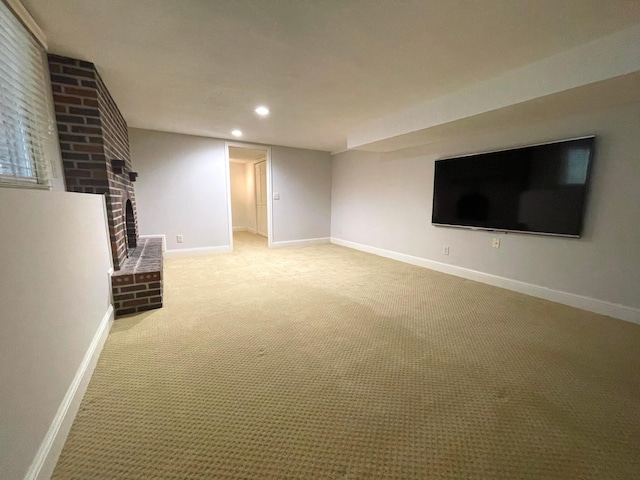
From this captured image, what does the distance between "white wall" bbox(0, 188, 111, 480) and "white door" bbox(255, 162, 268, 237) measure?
5033mm

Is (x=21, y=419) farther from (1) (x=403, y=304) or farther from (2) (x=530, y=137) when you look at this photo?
(2) (x=530, y=137)

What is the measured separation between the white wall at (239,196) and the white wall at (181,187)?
3.01 m

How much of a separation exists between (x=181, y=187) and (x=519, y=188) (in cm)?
478

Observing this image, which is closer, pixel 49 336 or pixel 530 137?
pixel 49 336

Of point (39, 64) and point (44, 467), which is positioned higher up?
point (39, 64)

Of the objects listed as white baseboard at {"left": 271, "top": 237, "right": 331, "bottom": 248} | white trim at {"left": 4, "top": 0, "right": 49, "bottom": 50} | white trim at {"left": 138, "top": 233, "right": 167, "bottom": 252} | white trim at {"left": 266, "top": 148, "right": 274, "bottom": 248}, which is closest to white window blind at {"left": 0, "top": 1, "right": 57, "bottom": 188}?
white trim at {"left": 4, "top": 0, "right": 49, "bottom": 50}

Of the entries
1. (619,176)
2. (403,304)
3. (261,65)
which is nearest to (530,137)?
(619,176)

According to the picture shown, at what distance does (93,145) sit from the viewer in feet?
7.05

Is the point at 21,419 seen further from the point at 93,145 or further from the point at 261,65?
the point at 261,65

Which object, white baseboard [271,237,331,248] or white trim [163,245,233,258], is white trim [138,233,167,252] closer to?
white trim [163,245,233,258]

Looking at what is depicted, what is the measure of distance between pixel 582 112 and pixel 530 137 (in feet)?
1.36

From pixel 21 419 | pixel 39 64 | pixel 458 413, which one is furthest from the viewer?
pixel 39 64

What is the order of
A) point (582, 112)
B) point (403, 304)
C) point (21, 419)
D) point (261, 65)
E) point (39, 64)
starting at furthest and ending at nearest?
1. point (403, 304)
2. point (582, 112)
3. point (261, 65)
4. point (39, 64)
5. point (21, 419)

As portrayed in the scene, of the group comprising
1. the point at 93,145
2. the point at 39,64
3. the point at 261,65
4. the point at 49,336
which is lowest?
the point at 49,336
